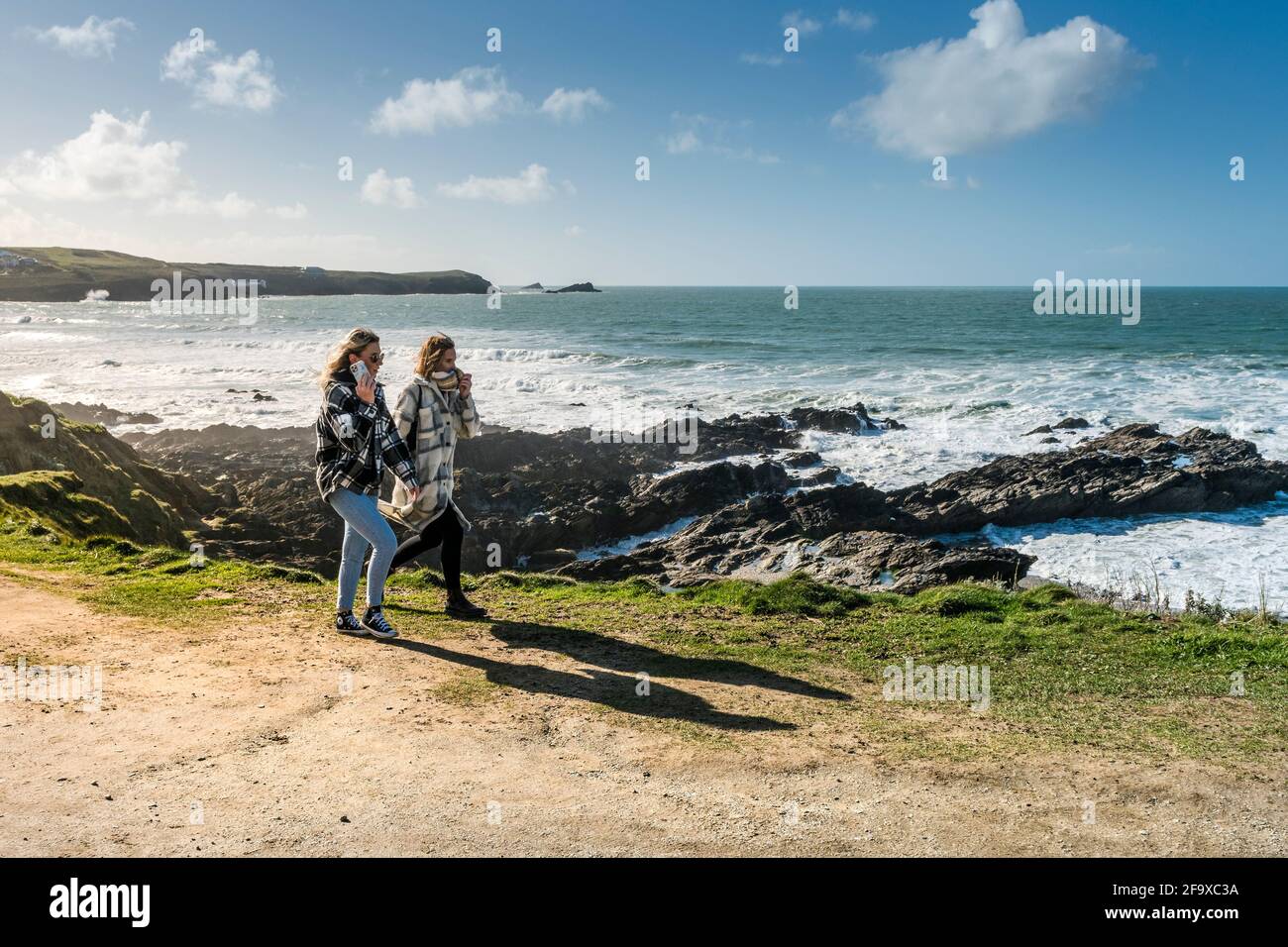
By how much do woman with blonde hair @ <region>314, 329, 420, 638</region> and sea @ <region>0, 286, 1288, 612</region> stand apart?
31.7 ft

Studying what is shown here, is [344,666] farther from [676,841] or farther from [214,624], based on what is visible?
[676,841]

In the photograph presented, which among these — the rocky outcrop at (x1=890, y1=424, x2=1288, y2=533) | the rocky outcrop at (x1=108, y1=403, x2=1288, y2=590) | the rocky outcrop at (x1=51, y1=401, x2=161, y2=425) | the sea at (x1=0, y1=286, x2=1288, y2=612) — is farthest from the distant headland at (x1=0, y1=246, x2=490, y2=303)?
the rocky outcrop at (x1=890, y1=424, x2=1288, y2=533)

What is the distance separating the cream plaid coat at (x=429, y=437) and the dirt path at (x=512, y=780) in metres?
1.31

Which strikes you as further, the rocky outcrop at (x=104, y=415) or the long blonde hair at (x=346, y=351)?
the rocky outcrop at (x=104, y=415)

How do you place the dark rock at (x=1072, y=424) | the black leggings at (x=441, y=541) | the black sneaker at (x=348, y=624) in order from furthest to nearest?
the dark rock at (x=1072, y=424) → the black leggings at (x=441, y=541) → the black sneaker at (x=348, y=624)

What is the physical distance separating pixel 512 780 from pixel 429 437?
10.6 feet

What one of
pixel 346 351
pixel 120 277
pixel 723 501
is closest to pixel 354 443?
pixel 346 351

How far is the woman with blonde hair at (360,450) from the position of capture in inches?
264

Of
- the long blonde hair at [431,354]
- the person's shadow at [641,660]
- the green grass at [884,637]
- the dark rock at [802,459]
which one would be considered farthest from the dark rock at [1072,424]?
the long blonde hair at [431,354]

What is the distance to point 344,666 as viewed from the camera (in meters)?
6.70

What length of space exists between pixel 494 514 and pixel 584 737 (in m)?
12.0

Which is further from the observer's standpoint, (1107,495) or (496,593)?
(1107,495)

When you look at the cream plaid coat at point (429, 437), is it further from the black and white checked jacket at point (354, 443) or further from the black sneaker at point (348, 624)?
the black sneaker at point (348, 624)
